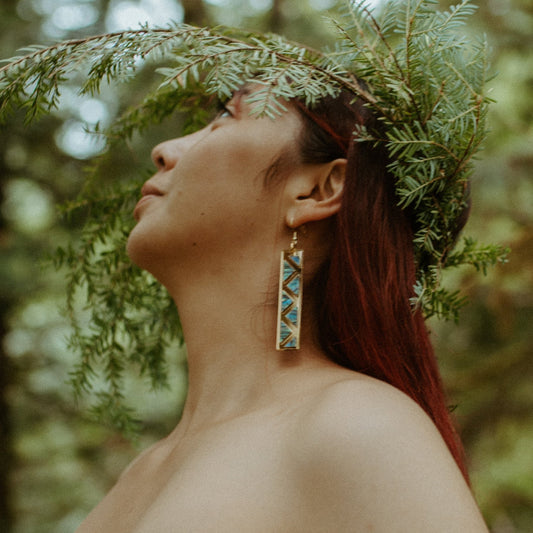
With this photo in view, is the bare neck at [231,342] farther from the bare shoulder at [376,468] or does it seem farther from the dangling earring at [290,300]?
the bare shoulder at [376,468]

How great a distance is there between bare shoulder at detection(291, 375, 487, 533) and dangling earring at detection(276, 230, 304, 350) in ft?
0.87

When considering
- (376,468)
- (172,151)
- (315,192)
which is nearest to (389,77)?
(315,192)

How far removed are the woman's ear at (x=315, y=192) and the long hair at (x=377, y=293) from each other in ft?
0.18

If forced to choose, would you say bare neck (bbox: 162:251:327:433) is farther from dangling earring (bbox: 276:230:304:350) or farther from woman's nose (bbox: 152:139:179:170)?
woman's nose (bbox: 152:139:179:170)

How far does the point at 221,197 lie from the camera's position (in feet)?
5.46

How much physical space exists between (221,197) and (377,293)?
0.43 m

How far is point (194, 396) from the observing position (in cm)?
178

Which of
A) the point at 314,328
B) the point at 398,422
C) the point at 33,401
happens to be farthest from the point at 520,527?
the point at 398,422

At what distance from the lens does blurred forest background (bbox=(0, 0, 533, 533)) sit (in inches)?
165

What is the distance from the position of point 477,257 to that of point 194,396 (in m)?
0.83

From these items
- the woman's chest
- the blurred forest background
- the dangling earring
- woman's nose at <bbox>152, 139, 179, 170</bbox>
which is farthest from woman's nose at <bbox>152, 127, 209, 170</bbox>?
the blurred forest background

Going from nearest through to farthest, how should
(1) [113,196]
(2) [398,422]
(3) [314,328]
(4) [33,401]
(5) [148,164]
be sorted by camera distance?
(2) [398,422]
(3) [314,328]
(1) [113,196]
(5) [148,164]
(4) [33,401]

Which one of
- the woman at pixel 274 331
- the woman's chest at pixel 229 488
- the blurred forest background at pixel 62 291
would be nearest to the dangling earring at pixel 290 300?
the woman at pixel 274 331

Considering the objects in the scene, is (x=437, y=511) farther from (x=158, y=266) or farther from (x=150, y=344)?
(x=150, y=344)
